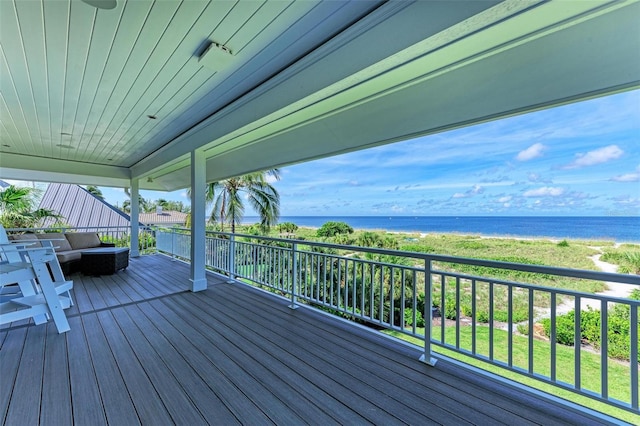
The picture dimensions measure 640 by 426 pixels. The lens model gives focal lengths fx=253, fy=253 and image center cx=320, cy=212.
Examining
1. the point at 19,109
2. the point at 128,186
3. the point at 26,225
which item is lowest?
the point at 26,225

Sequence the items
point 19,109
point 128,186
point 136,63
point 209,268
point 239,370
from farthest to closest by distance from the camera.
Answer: point 128,186, point 209,268, point 19,109, point 136,63, point 239,370

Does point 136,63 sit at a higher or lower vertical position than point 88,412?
higher

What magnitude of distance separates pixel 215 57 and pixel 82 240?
6.19m

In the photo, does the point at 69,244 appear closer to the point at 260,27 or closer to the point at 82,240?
the point at 82,240

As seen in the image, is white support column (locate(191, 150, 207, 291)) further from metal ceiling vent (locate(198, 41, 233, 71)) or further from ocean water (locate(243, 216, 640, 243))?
ocean water (locate(243, 216, 640, 243))

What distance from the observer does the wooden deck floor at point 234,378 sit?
1.52 meters

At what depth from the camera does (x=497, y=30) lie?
1.44 meters

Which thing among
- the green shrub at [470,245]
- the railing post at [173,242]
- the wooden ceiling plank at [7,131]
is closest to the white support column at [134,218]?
the railing post at [173,242]

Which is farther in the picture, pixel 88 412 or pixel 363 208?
pixel 363 208

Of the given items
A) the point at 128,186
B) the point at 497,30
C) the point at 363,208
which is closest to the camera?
the point at 497,30

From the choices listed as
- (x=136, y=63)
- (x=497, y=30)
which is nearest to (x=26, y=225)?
(x=136, y=63)

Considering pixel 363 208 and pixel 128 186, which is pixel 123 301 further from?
pixel 363 208

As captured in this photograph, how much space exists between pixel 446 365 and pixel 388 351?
47cm

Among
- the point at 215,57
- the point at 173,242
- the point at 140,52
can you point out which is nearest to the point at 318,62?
the point at 215,57
